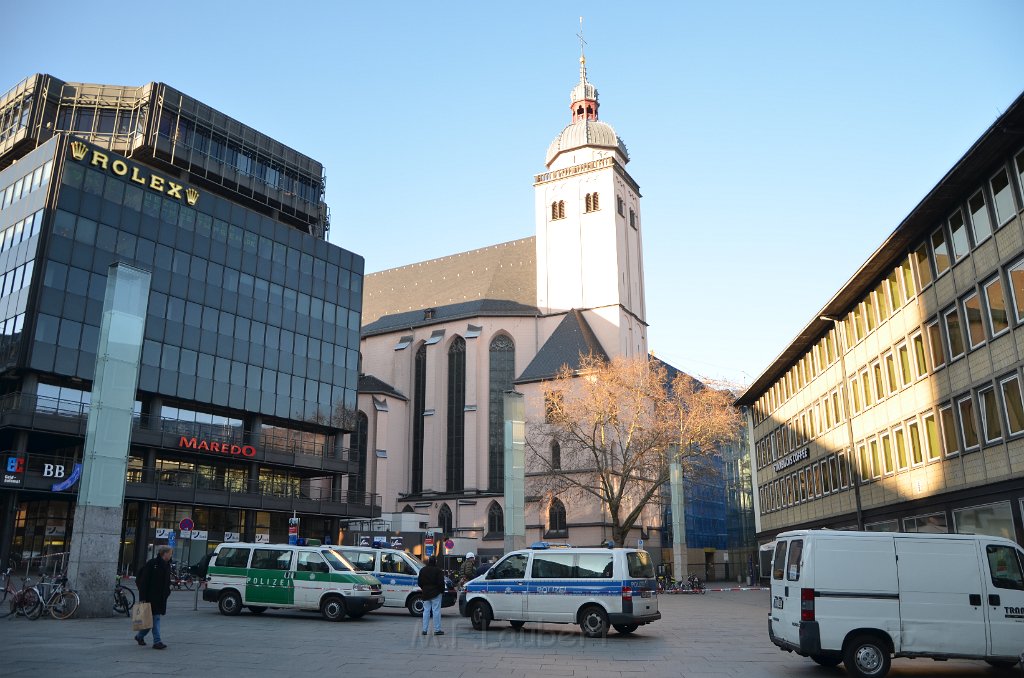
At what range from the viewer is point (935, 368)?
2420cm

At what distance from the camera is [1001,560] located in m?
12.0

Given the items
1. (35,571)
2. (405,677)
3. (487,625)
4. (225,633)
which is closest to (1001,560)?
(405,677)

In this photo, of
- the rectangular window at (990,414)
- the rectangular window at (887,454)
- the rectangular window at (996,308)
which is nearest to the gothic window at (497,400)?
the rectangular window at (887,454)

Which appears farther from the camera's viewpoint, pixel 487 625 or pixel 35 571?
pixel 35 571

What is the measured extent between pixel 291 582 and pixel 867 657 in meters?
13.4

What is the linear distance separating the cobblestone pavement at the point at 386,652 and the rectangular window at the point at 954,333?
9356 mm

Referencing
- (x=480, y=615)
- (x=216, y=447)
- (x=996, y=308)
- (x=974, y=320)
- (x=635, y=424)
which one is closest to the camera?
(x=480, y=615)

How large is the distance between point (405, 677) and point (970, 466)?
1755cm

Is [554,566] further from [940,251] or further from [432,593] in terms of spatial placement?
[940,251]

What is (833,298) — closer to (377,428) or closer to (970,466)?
(970,466)

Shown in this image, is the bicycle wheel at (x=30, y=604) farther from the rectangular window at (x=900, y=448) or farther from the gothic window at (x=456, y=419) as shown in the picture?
the gothic window at (x=456, y=419)

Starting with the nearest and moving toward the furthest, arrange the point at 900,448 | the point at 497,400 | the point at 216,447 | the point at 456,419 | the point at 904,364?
1. the point at 904,364
2. the point at 900,448
3. the point at 216,447
4. the point at 497,400
5. the point at 456,419

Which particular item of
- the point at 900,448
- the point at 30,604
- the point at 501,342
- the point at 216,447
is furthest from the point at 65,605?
the point at 501,342

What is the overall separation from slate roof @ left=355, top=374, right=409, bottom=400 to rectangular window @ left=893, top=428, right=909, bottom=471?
45454 mm
